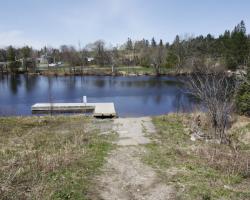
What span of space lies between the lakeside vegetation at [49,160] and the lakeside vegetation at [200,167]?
5.91ft

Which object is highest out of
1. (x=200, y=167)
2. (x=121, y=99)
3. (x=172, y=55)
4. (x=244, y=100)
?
(x=172, y=55)

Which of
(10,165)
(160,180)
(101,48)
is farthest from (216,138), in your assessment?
(101,48)

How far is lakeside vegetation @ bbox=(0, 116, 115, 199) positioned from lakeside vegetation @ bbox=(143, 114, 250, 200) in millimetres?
1801

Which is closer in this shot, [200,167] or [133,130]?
[200,167]

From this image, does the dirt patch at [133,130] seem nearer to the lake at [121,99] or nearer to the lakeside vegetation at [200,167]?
the lakeside vegetation at [200,167]

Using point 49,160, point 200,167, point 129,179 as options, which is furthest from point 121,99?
point 129,179

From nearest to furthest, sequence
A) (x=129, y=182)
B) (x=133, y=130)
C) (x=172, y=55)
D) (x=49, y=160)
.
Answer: (x=129, y=182) < (x=49, y=160) < (x=133, y=130) < (x=172, y=55)

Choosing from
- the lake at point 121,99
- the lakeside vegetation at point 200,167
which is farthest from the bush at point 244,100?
the lakeside vegetation at point 200,167

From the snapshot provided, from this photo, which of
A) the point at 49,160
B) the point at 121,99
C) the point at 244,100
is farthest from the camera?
the point at 121,99

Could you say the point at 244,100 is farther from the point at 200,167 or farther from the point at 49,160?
the point at 49,160

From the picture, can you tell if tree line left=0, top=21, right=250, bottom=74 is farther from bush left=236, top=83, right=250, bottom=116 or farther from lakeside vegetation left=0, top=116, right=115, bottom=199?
lakeside vegetation left=0, top=116, right=115, bottom=199

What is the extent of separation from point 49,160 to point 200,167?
393 cm

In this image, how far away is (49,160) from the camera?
7648mm

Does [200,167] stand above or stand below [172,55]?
below
